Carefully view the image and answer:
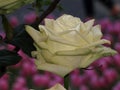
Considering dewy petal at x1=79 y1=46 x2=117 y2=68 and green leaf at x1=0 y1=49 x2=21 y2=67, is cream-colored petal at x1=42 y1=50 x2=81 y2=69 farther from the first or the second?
green leaf at x1=0 y1=49 x2=21 y2=67

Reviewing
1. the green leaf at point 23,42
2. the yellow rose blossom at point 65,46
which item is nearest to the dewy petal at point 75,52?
the yellow rose blossom at point 65,46

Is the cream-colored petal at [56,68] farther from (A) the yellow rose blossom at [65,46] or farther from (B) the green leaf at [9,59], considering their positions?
(B) the green leaf at [9,59]

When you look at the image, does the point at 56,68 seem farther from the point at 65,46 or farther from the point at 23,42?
the point at 23,42

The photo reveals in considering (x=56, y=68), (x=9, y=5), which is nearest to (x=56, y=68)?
(x=56, y=68)

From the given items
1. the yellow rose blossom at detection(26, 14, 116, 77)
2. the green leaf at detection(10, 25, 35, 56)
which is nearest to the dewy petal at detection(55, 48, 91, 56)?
the yellow rose blossom at detection(26, 14, 116, 77)

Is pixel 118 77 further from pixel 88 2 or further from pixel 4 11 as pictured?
pixel 88 2
